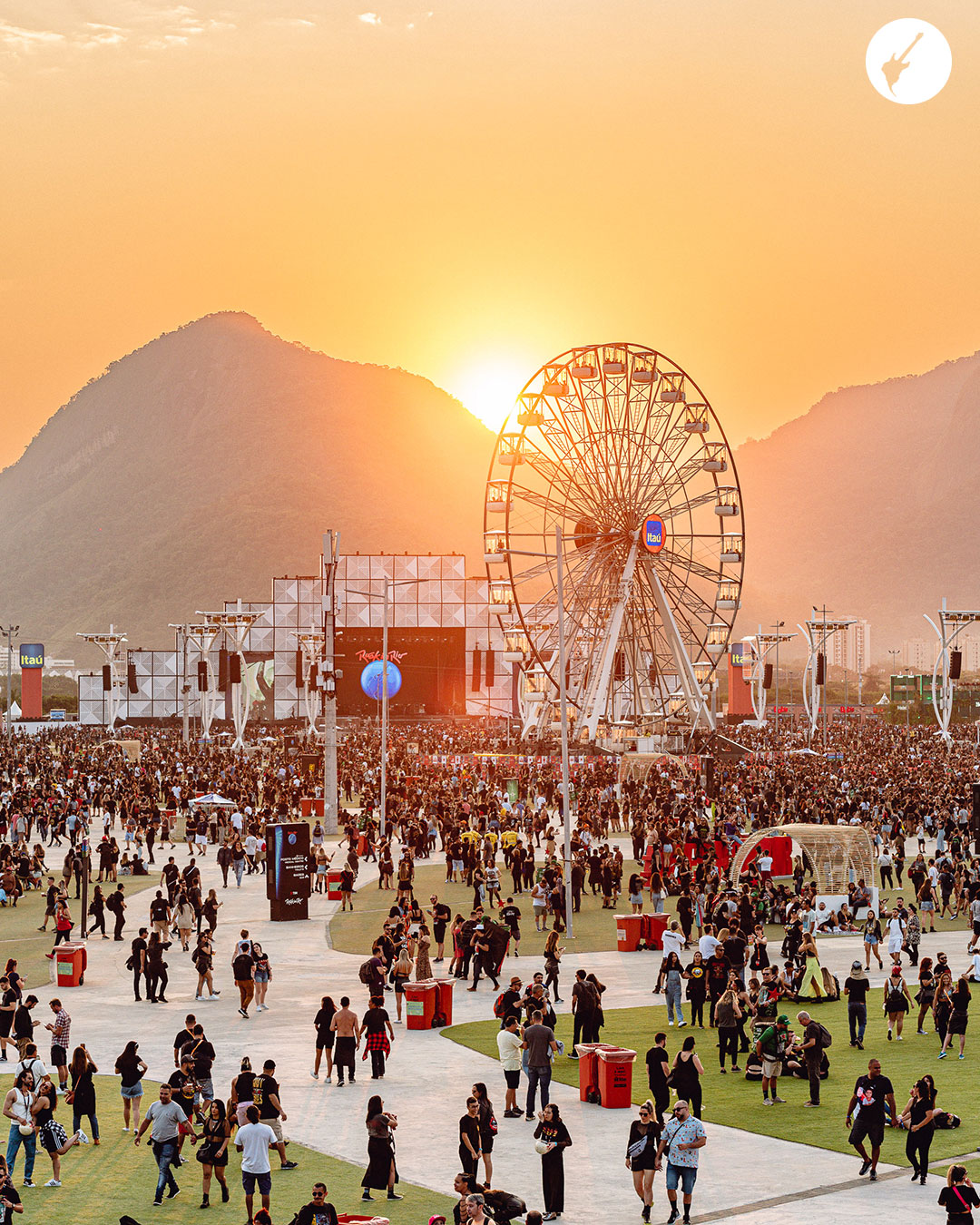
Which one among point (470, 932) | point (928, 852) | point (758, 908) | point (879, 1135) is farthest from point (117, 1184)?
point (928, 852)

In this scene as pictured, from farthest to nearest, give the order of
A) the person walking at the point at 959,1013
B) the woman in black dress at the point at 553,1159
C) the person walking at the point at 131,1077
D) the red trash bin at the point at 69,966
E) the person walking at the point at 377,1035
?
the red trash bin at the point at 69,966
the person walking at the point at 959,1013
the person walking at the point at 377,1035
the person walking at the point at 131,1077
the woman in black dress at the point at 553,1159

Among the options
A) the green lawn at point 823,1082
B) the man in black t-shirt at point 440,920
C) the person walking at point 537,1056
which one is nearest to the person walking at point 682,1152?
the green lawn at point 823,1082

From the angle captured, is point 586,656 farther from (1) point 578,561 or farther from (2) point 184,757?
(2) point 184,757

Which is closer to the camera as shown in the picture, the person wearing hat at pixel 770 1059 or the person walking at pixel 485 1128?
the person walking at pixel 485 1128

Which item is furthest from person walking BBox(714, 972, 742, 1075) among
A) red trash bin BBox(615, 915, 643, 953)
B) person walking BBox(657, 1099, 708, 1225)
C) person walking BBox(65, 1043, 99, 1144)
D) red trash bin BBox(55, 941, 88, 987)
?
red trash bin BBox(55, 941, 88, 987)

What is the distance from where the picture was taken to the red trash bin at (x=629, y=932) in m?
29.8

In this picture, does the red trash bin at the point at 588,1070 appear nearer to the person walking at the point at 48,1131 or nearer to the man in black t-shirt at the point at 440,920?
the person walking at the point at 48,1131

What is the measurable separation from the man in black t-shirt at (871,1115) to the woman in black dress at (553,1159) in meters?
3.33

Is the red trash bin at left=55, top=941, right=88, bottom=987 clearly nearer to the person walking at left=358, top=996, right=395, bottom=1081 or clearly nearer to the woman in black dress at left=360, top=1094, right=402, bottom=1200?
the person walking at left=358, top=996, right=395, bottom=1081

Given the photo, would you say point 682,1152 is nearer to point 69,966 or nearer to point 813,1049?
point 813,1049

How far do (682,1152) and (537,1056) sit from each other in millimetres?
3697

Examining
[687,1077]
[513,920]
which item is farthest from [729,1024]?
[513,920]

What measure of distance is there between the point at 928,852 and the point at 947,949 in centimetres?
1574

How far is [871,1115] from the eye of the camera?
1520 cm
